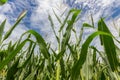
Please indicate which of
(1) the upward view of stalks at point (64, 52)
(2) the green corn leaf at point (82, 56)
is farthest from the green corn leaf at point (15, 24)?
(2) the green corn leaf at point (82, 56)

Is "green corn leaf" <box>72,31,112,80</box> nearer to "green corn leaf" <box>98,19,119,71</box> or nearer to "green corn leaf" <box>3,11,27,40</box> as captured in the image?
"green corn leaf" <box>98,19,119,71</box>

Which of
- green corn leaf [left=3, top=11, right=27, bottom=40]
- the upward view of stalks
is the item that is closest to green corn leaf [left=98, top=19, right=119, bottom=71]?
the upward view of stalks

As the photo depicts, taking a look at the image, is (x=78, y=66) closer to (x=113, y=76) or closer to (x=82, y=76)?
(x=113, y=76)

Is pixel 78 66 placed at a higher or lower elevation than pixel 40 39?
lower

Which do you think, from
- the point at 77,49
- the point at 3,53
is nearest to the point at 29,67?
the point at 3,53

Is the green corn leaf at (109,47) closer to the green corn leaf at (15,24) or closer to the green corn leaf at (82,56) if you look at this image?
the green corn leaf at (82,56)

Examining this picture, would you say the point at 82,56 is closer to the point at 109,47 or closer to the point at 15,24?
the point at 109,47

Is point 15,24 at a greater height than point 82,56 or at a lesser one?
greater

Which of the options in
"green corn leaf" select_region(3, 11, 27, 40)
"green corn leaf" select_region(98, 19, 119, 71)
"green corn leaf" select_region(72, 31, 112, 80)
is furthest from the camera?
"green corn leaf" select_region(3, 11, 27, 40)

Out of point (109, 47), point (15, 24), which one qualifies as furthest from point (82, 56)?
point (15, 24)

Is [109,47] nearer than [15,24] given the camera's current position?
Yes

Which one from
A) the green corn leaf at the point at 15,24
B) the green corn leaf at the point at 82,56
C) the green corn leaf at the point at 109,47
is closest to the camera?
the green corn leaf at the point at 82,56

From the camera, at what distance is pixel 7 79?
151cm

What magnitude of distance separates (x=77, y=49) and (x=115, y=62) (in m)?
0.68
